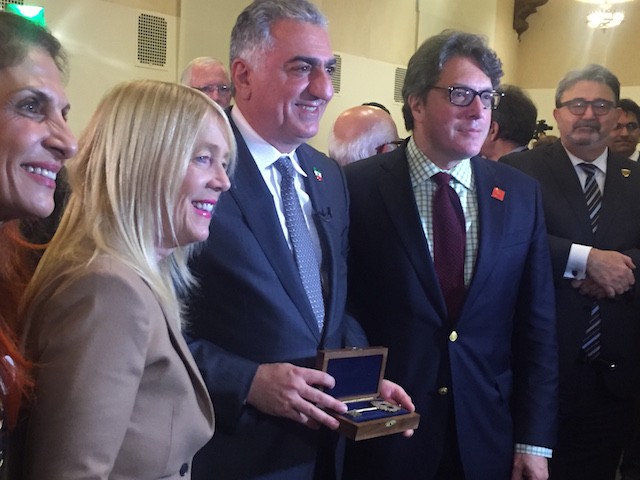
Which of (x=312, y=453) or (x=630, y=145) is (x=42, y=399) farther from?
(x=630, y=145)

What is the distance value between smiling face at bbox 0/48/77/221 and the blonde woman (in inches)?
4.2

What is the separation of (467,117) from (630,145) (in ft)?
9.86

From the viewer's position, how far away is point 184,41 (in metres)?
4.78

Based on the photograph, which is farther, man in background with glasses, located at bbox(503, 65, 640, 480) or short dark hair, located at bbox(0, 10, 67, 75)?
man in background with glasses, located at bbox(503, 65, 640, 480)

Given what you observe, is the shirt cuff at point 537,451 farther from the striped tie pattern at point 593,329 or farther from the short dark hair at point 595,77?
the short dark hair at point 595,77

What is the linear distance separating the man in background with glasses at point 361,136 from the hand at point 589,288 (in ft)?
4.73

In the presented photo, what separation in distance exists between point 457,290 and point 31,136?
127 cm

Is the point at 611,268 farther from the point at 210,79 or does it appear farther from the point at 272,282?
the point at 210,79

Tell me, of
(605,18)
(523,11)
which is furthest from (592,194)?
(523,11)

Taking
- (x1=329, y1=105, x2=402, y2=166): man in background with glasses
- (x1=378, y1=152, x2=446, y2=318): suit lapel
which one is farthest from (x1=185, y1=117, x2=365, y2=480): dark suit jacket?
(x1=329, y1=105, x2=402, y2=166): man in background with glasses

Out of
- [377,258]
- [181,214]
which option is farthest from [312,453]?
[181,214]

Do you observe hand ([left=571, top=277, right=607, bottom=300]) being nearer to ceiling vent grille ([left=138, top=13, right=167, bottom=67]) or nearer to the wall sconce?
ceiling vent grille ([left=138, top=13, right=167, bottom=67])

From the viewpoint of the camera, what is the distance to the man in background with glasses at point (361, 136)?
11.9 feet

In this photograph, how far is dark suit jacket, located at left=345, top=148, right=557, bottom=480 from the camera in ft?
6.22
